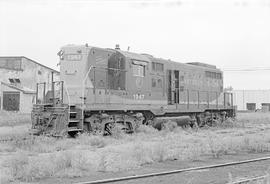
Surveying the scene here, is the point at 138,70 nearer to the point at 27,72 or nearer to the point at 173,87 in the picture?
the point at 173,87

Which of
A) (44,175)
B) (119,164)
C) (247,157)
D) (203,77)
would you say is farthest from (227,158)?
(203,77)

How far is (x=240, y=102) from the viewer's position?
8319cm

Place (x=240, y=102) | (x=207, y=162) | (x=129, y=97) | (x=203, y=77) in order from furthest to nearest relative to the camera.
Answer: (x=240, y=102) < (x=203, y=77) < (x=129, y=97) < (x=207, y=162)

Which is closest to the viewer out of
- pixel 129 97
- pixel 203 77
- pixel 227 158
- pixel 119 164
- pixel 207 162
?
pixel 119 164

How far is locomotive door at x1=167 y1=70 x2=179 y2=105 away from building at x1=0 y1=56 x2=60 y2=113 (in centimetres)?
2014

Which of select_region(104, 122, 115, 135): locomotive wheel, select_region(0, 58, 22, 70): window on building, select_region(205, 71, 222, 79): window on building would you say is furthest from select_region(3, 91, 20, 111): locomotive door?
select_region(104, 122, 115, 135): locomotive wheel

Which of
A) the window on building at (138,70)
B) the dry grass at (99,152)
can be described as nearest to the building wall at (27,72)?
the window on building at (138,70)

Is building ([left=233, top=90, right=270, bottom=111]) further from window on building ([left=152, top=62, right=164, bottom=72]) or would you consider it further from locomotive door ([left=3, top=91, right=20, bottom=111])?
window on building ([left=152, top=62, right=164, bottom=72])

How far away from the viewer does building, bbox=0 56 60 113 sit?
128 ft

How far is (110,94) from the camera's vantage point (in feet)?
52.2

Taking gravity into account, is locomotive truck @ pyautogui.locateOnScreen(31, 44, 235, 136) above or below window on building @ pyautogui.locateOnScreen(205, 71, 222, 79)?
below

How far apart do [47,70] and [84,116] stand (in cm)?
3323

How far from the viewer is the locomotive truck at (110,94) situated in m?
14.7

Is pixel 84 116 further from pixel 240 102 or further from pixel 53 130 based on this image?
pixel 240 102
